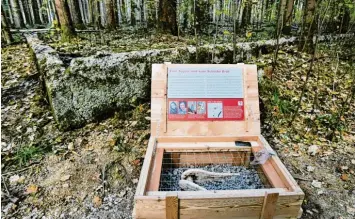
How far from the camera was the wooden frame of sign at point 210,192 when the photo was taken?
6.45 ft

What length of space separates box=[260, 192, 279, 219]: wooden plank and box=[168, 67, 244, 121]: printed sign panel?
1.13 m

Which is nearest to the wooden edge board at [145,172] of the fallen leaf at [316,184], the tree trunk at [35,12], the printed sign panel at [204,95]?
the printed sign panel at [204,95]

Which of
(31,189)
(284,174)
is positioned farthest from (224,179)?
(31,189)

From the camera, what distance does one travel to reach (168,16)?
6.66 metres

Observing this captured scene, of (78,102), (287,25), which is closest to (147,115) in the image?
(78,102)

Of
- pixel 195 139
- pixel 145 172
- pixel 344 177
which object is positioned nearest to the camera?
pixel 145 172

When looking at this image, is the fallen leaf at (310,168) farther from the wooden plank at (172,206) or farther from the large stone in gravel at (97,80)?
the large stone in gravel at (97,80)

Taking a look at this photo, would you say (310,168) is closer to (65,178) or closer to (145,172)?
(145,172)

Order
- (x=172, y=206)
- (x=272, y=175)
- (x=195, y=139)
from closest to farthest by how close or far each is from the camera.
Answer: (x=172, y=206)
(x=272, y=175)
(x=195, y=139)

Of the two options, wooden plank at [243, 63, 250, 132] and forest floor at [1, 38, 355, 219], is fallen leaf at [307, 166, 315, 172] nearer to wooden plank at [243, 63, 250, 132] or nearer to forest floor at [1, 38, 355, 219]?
forest floor at [1, 38, 355, 219]

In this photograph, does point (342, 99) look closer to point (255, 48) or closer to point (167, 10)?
point (255, 48)

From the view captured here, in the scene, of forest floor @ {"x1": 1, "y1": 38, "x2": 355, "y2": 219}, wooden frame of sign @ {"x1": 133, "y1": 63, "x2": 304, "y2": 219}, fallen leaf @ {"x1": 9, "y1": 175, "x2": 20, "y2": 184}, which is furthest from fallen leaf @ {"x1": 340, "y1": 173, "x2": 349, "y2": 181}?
fallen leaf @ {"x1": 9, "y1": 175, "x2": 20, "y2": 184}

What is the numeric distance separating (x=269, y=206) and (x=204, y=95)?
136 cm

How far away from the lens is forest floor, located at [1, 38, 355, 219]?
2957 mm
